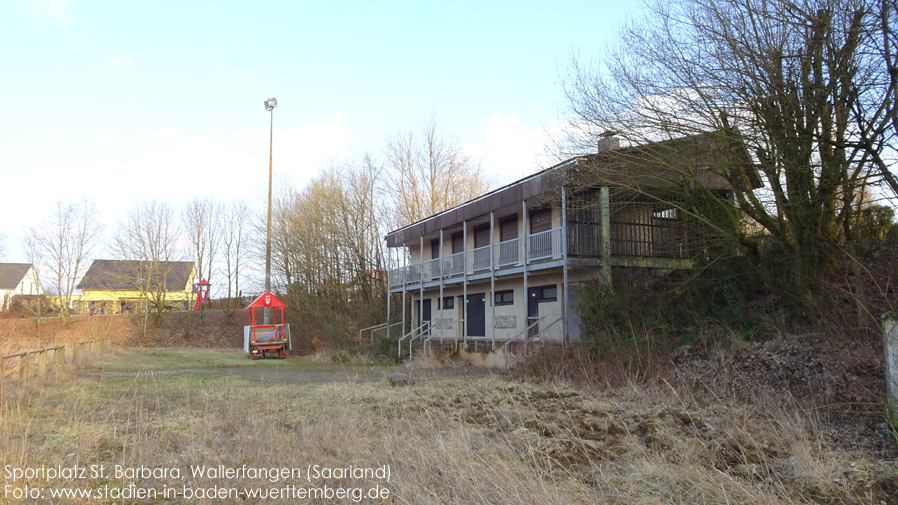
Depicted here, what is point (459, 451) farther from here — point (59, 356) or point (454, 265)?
point (454, 265)

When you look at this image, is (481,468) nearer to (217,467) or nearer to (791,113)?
(217,467)

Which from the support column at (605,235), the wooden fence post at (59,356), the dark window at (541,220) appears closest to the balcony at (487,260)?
the dark window at (541,220)

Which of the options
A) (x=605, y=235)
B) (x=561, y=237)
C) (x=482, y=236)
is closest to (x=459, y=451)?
(x=561, y=237)

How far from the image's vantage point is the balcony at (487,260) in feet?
57.2

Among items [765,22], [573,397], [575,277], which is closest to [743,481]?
[573,397]

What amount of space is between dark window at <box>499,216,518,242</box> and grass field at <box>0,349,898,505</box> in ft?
39.0

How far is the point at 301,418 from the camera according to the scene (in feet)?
26.6

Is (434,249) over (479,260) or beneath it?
over

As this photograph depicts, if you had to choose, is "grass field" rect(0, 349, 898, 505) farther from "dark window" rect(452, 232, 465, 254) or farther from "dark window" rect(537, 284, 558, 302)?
"dark window" rect(452, 232, 465, 254)

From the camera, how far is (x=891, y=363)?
5.83 m

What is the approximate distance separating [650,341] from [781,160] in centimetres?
429

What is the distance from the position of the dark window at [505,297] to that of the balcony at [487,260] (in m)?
1.16

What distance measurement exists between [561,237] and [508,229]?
5.35 m

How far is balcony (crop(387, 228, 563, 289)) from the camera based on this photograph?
17438 mm
